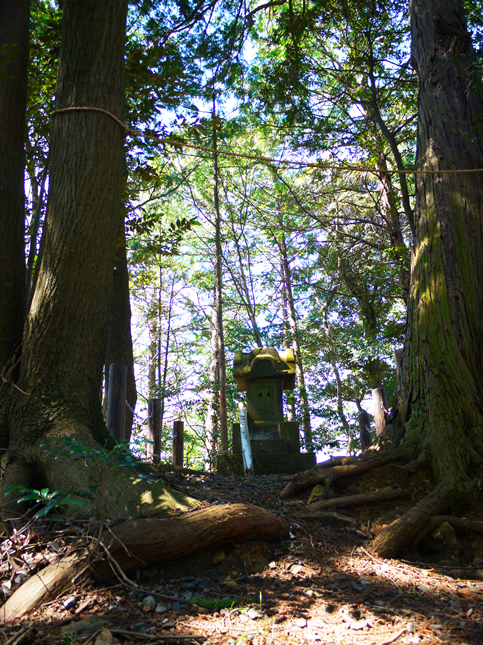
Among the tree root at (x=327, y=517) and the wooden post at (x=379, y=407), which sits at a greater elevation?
the wooden post at (x=379, y=407)

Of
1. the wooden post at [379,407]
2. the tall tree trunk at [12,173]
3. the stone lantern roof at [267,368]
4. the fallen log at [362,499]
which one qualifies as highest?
the tall tree trunk at [12,173]

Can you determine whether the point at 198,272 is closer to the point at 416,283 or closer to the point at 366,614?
the point at 416,283

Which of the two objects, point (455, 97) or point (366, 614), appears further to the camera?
point (455, 97)

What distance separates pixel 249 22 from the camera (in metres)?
6.36

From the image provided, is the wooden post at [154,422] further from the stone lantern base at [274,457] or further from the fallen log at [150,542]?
the fallen log at [150,542]

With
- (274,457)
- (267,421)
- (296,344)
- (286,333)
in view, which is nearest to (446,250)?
(274,457)

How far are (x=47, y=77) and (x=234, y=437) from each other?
17.7ft

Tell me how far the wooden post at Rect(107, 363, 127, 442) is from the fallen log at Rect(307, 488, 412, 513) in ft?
7.76

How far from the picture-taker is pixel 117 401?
486 centimetres

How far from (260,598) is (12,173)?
349 cm

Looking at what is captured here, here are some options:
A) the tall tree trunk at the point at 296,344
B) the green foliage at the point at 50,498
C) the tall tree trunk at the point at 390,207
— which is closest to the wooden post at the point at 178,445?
the green foliage at the point at 50,498

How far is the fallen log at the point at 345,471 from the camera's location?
3518 mm

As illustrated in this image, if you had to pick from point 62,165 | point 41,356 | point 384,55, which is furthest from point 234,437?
point 384,55

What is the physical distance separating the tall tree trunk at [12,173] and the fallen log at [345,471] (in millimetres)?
2495
